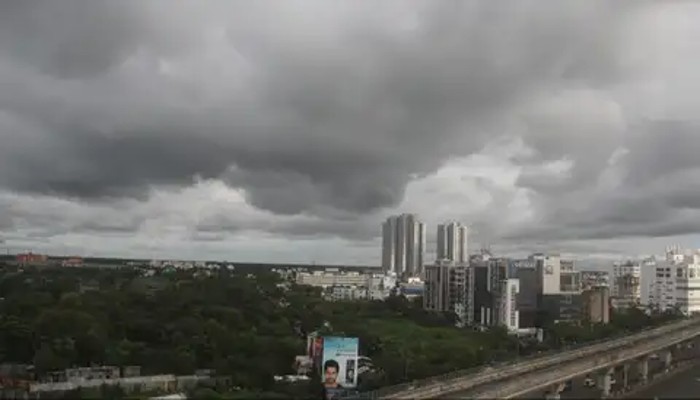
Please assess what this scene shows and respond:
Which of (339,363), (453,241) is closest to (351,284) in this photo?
(453,241)

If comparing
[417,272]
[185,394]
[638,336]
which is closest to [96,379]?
[185,394]

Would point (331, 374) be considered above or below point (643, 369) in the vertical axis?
above

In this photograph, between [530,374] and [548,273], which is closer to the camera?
[530,374]

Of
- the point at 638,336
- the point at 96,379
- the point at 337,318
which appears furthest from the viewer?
the point at 337,318

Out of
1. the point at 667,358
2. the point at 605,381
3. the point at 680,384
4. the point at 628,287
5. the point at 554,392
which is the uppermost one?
the point at 628,287

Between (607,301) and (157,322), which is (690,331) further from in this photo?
(157,322)

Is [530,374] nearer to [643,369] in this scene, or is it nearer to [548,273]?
[643,369]

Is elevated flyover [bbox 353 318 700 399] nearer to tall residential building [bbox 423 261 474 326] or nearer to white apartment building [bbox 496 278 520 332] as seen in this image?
white apartment building [bbox 496 278 520 332]
